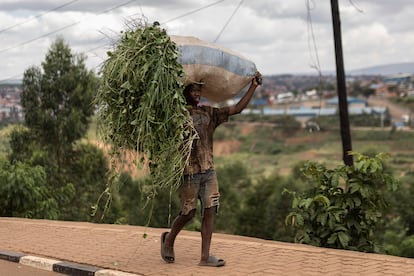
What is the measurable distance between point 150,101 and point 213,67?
824 millimetres

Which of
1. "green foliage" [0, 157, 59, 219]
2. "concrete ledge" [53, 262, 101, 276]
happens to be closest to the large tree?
"green foliage" [0, 157, 59, 219]

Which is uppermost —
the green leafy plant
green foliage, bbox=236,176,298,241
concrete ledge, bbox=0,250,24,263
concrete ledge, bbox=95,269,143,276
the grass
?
the green leafy plant

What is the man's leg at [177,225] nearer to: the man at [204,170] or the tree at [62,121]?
the man at [204,170]

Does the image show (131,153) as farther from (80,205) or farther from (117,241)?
(80,205)

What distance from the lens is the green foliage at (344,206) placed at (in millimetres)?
7742

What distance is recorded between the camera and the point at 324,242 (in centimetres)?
791

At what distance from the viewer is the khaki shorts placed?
21.2 ft

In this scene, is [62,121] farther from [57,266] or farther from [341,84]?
[57,266]

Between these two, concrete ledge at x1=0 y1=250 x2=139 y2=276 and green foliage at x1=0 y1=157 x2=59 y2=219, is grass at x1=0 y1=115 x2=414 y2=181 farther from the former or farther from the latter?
concrete ledge at x1=0 y1=250 x2=139 y2=276

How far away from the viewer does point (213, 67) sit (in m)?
6.35

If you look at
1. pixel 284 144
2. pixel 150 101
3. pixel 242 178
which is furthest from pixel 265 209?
pixel 150 101

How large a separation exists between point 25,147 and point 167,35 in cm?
2851

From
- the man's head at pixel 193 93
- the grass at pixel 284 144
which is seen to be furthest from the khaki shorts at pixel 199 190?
the grass at pixel 284 144

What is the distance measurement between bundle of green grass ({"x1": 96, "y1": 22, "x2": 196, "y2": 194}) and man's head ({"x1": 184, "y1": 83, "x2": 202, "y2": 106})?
348 millimetres
